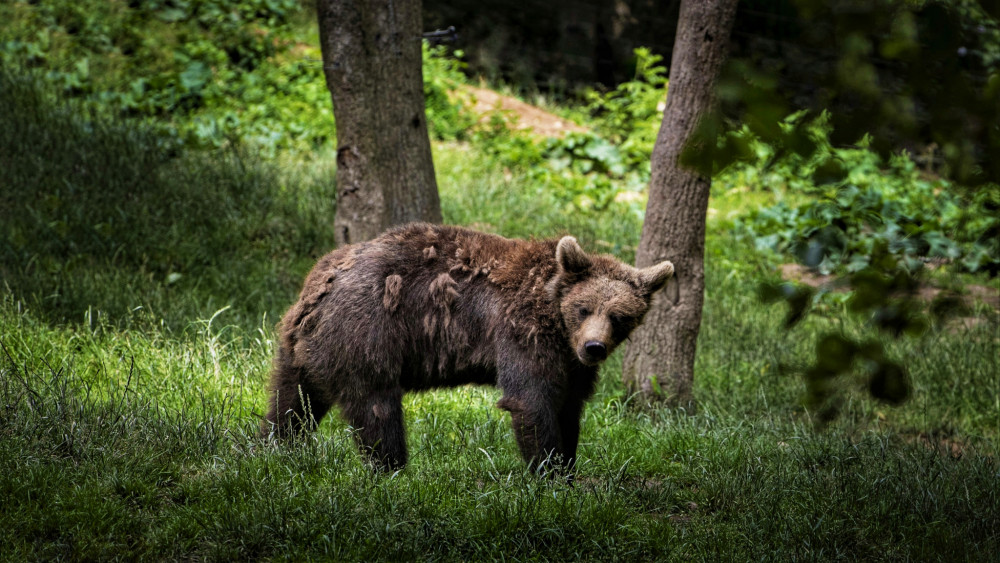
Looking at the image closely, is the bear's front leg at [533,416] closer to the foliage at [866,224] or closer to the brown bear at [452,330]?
the brown bear at [452,330]

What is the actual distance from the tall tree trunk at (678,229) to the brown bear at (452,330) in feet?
5.45

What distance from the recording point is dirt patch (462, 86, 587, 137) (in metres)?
13.5

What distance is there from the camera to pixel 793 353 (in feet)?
27.4

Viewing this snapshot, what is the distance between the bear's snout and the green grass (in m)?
0.69

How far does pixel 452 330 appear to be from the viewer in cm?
492

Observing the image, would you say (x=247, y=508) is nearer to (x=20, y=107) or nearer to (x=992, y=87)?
(x=992, y=87)

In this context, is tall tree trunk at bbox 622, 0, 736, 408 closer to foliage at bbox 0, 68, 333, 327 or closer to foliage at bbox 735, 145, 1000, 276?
foliage at bbox 735, 145, 1000, 276

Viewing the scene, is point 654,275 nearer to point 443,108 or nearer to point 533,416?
point 533,416

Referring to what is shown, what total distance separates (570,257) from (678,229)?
2.08m

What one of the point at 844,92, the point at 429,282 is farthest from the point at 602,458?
the point at 844,92

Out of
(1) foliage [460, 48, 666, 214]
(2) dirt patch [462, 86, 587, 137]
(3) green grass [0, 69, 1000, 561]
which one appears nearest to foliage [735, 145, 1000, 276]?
(3) green grass [0, 69, 1000, 561]

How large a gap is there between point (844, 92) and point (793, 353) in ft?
22.4

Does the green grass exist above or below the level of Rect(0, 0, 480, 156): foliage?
below

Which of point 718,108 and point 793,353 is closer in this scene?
point 718,108
